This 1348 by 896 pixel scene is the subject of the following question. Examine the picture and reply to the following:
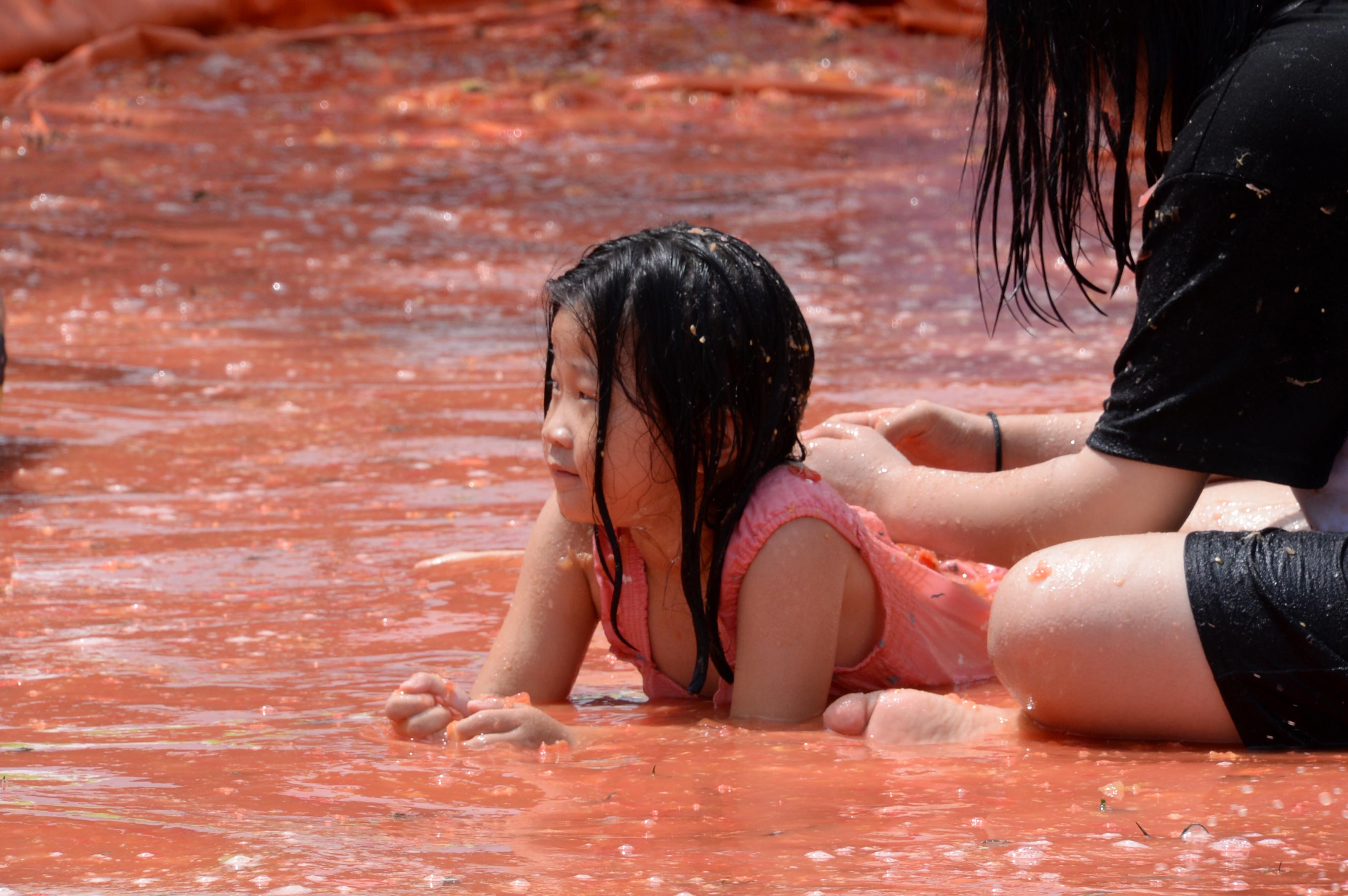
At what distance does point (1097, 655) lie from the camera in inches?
83.2

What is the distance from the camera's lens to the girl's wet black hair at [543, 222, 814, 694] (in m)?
2.25

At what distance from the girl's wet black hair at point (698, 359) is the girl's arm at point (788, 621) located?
0.07 meters

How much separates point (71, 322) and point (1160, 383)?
479 centimetres

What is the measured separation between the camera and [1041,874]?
155 centimetres

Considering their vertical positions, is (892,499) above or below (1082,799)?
above

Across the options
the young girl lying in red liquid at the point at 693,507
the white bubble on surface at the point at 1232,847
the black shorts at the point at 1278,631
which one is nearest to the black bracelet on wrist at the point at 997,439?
the young girl lying in red liquid at the point at 693,507

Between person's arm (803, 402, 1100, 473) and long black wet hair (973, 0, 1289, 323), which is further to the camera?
person's arm (803, 402, 1100, 473)

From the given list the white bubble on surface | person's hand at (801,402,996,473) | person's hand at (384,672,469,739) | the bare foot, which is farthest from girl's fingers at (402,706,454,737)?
the white bubble on surface

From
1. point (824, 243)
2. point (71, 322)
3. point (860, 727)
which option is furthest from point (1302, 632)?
point (824, 243)

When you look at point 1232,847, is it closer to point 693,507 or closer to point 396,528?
point 693,507

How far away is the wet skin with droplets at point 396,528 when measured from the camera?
1.67 meters

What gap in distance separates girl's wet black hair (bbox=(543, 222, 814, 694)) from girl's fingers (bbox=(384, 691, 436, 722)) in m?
0.33

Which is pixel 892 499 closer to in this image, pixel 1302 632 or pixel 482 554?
pixel 1302 632

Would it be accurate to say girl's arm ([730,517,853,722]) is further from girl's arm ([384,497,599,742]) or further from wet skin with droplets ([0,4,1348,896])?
girl's arm ([384,497,599,742])
